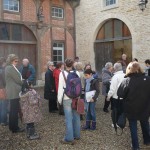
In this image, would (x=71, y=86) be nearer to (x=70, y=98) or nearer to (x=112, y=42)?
(x=70, y=98)

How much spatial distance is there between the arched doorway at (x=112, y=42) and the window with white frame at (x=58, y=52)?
195 cm

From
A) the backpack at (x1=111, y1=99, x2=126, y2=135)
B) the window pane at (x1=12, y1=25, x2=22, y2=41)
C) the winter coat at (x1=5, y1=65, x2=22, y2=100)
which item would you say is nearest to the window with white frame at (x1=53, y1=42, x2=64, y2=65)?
the window pane at (x1=12, y1=25, x2=22, y2=41)

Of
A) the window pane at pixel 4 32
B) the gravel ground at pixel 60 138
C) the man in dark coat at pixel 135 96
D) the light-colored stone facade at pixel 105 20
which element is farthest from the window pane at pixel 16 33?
the man in dark coat at pixel 135 96

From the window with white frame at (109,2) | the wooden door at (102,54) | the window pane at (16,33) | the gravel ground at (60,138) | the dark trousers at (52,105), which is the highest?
the window with white frame at (109,2)

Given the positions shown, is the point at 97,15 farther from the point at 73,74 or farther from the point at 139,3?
the point at 73,74

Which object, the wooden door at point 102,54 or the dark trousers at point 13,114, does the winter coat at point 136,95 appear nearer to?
the dark trousers at point 13,114

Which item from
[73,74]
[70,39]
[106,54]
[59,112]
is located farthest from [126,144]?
[70,39]

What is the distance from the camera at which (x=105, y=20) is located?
49.6ft

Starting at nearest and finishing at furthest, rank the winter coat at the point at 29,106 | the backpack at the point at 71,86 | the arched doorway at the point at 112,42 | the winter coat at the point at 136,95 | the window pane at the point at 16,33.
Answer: the winter coat at the point at 136,95 < the backpack at the point at 71,86 < the winter coat at the point at 29,106 < the window pane at the point at 16,33 < the arched doorway at the point at 112,42

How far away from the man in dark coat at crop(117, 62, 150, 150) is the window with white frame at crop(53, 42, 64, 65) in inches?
430

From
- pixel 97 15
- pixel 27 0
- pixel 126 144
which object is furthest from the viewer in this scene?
pixel 97 15

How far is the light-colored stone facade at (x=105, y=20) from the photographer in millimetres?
13359

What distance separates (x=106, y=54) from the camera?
1559 cm

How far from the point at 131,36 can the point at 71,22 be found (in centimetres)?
404
